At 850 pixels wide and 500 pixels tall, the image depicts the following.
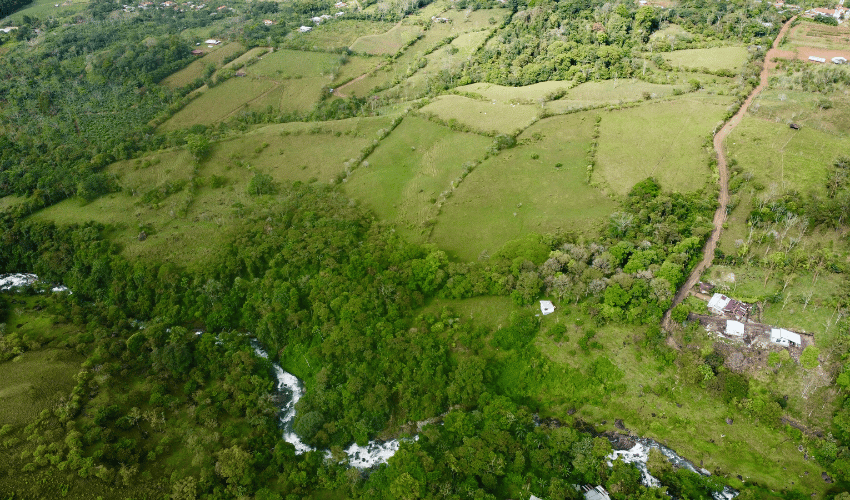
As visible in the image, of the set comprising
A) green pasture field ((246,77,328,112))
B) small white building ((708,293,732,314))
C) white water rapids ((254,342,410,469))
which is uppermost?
green pasture field ((246,77,328,112))

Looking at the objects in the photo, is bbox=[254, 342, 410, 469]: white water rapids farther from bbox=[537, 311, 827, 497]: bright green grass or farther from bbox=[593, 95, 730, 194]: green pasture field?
bbox=[593, 95, 730, 194]: green pasture field

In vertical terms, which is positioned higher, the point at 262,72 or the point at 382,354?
the point at 262,72

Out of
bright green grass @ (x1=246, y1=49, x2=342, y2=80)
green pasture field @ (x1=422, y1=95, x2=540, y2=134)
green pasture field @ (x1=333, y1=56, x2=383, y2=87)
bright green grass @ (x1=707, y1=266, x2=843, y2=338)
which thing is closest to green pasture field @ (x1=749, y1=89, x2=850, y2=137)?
green pasture field @ (x1=422, y1=95, x2=540, y2=134)

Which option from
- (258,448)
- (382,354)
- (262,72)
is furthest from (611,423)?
(262,72)

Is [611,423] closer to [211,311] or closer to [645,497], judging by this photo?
[645,497]

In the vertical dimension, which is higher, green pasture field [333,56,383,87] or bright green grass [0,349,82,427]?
green pasture field [333,56,383,87]

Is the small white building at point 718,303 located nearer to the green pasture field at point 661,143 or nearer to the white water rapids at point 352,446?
the green pasture field at point 661,143

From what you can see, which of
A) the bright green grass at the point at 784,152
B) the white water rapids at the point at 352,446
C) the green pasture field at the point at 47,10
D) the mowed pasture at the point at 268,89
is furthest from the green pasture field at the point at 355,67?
the green pasture field at the point at 47,10
